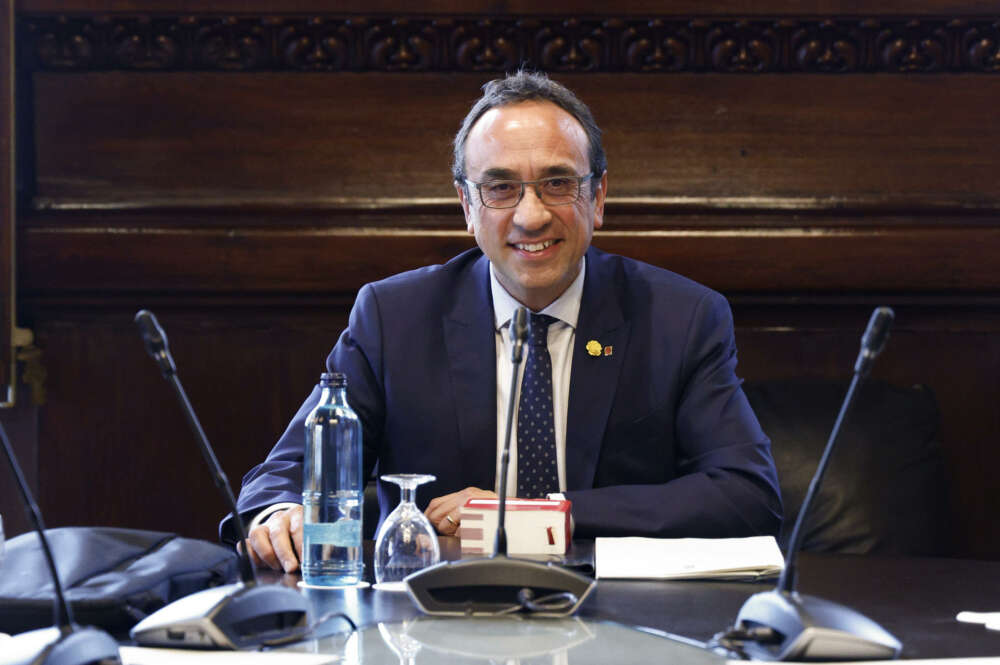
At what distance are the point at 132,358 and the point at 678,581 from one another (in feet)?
7.11

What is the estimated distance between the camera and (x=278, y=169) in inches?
132

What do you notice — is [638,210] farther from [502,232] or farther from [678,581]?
[678,581]

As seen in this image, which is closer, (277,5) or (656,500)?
(656,500)

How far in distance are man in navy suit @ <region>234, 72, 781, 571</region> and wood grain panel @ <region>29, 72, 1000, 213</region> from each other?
0.71 m

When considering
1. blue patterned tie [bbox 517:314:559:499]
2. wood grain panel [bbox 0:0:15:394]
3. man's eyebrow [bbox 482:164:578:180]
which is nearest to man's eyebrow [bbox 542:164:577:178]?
man's eyebrow [bbox 482:164:578:180]

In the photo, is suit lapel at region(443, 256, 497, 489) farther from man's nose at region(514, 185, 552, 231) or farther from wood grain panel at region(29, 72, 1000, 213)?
wood grain panel at region(29, 72, 1000, 213)

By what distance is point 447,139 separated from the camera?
11.0 feet

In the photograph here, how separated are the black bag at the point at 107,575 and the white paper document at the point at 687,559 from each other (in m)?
0.57

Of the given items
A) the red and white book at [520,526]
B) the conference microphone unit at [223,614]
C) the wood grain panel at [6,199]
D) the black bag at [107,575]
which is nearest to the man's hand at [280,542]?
the black bag at [107,575]

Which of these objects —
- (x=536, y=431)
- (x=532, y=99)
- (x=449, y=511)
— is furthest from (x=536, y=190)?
(x=449, y=511)

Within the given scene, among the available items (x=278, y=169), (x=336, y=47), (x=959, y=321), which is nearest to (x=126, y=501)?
(x=278, y=169)

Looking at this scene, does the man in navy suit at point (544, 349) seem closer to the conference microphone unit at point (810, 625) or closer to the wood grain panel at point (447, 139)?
the wood grain panel at point (447, 139)

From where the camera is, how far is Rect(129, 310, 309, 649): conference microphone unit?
4.25 ft

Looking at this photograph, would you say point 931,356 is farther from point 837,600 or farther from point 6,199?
point 6,199
